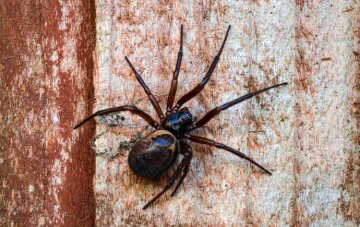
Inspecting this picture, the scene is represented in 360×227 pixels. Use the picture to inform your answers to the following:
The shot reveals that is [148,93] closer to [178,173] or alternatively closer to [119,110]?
[119,110]

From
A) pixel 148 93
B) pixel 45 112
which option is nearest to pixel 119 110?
pixel 148 93

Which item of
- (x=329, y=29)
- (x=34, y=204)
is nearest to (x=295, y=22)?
(x=329, y=29)

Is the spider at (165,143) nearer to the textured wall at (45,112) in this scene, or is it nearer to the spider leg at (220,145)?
the spider leg at (220,145)

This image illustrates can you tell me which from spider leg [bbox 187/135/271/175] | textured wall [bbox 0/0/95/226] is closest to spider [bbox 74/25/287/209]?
spider leg [bbox 187/135/271/175]

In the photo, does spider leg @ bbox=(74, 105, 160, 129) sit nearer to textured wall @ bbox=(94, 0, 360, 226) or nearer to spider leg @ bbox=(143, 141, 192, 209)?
textured wall @ bbox=(94, 0, 360, 226)

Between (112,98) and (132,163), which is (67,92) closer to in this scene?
(112,98)

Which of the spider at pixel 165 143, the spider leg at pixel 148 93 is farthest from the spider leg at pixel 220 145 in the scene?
the spider leg at pixel 148 93

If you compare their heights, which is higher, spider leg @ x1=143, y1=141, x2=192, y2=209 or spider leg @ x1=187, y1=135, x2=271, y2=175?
spider leg @ x1=187, y1=135, x2=271, y2=175
